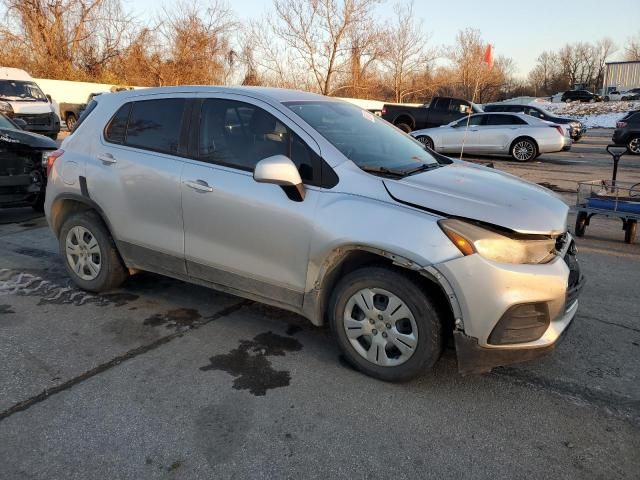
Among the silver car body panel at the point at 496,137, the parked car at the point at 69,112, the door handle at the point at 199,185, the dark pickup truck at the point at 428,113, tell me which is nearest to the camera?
the door handle at the point at 199,185

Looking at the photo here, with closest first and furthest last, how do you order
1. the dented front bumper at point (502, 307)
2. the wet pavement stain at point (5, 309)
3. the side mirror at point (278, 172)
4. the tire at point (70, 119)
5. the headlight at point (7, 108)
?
1. the dented front bumper at point (502, 307)
2. the side mirror at point (278, 172)
3. the wet pavement stain at point (5, 309)
4. the headlight at point (7, 108)
5. the tire at point (70, 119)

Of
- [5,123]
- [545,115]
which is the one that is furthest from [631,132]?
[5,123]

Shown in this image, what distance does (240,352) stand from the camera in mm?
3705

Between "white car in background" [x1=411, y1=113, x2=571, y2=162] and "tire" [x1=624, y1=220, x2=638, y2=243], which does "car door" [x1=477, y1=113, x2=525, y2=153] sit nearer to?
"white car in background" [x1=411, y1=113, x2=571, y2=162]

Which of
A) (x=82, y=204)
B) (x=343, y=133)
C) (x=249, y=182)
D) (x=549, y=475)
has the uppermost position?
(x=343, y=133)

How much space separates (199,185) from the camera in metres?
3.82

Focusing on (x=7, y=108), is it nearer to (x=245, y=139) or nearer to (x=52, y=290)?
(x=52, y=290)

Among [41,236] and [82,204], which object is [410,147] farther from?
[41,236]

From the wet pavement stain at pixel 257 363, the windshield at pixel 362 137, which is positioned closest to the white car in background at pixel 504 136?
the windshield at pixel 362 137

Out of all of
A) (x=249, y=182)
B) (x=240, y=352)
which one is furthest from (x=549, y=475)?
(x=249, y=182)

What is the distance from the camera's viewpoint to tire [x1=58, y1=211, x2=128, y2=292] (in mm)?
4516

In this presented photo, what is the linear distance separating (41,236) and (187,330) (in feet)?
12.6

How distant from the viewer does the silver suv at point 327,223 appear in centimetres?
299

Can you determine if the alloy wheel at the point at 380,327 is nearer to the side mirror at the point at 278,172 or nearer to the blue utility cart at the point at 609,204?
the side mirror at the point at 278,172
